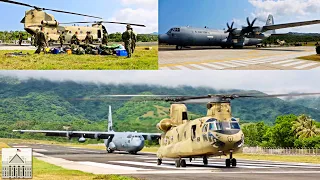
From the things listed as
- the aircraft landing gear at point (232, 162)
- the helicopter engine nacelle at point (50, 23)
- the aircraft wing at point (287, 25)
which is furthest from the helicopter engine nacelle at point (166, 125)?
the helicopter engine nacelle at point (50, 23)

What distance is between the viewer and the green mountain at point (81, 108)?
53397 mm

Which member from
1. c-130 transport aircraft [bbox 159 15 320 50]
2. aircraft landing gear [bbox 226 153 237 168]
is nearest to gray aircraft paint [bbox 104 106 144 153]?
c-130 transport aircraft [bbox 159 15 320 50]

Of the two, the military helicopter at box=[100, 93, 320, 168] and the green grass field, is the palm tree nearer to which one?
the green grass field

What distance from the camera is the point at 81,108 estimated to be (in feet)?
233

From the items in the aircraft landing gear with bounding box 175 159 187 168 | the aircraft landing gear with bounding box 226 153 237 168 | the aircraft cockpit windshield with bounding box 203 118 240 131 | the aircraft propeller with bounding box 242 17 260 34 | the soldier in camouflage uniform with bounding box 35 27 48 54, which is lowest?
the aircraft landing gear with bounding box 175 159 187 168

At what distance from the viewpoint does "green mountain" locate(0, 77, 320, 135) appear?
175 ft

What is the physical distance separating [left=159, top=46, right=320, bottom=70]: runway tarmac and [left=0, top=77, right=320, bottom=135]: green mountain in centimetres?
1272

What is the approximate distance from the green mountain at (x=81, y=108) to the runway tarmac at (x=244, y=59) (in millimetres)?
12720

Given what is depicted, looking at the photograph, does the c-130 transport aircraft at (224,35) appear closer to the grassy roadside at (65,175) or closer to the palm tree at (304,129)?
the grassy roadside at (65,175)

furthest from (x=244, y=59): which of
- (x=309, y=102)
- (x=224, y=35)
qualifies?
(x=309, y=102)

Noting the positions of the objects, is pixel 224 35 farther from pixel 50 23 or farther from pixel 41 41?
pixel 41 41

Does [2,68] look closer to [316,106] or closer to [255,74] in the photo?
[255,74]

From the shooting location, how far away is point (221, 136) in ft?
70.2

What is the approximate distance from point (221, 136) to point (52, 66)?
16.7m
